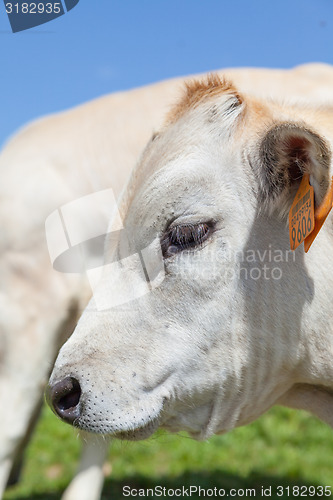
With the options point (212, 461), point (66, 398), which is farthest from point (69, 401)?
point (212, 461)

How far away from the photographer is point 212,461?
16.8 feet

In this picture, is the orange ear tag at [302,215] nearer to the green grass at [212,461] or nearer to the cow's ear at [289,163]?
the cow's ear at [289,163]

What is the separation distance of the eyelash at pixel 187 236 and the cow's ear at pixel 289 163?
0.25 m

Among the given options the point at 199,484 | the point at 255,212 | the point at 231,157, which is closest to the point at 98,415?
the point at 255,212

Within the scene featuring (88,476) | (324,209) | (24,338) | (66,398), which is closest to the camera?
(324,209)

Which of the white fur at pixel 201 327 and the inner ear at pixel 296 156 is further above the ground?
the inner ear at pixel 296 156

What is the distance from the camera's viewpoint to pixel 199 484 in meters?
4.70

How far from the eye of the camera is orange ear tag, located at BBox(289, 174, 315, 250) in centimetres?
204

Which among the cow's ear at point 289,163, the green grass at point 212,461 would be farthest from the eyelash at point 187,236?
the green grass at point 212,461

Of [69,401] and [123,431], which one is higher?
[69,401]

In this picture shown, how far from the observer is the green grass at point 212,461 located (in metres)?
4.78

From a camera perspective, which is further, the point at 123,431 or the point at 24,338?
the point at 24,338

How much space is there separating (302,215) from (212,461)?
142 inches

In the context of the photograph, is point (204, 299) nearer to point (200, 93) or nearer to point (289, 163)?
point (289, 163)
